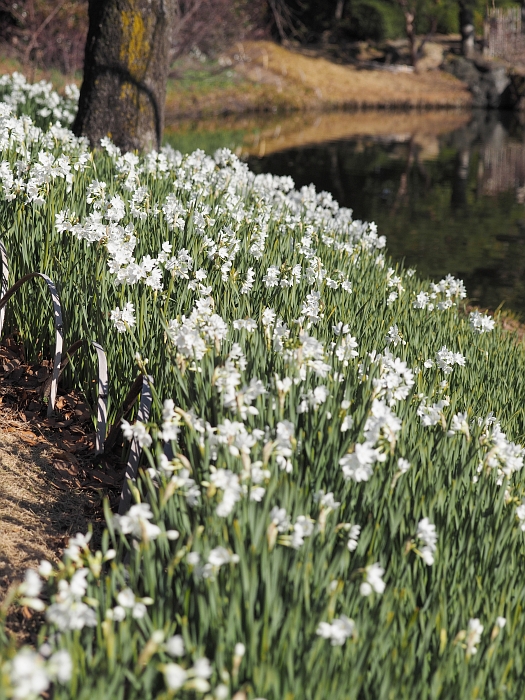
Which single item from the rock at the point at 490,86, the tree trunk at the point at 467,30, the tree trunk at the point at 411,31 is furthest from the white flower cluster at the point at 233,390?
the tree trunk at the point at 467,30

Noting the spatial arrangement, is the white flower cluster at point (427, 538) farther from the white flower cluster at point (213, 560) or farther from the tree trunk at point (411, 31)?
the tree trunk at point (411, 31)

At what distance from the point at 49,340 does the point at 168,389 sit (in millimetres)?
1179

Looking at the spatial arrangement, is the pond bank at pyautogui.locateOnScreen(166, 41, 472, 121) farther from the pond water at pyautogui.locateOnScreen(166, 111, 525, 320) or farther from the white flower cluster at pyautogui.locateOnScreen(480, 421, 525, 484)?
the white flower cluster at pyautogui.locateOnScreen(480, 421, 525, 484)

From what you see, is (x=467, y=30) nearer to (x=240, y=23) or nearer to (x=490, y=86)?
(x=490, y=86)

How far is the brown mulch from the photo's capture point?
2.71 metres

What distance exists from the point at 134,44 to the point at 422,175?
10.4 m

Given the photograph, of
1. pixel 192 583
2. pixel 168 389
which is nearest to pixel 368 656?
pixel 192 583

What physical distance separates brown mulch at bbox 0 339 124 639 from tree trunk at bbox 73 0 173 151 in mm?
3661

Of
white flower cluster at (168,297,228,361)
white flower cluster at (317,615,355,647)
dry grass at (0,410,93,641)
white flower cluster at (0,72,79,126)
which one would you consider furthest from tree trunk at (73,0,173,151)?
white flower cluster at (317,615,355,647)

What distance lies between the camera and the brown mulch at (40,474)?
271 centimetres

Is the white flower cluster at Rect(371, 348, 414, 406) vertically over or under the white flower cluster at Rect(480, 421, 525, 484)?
over

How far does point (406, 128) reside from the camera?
24.6 meters

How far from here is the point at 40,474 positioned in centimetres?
318

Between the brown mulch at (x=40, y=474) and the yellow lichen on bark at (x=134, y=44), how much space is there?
3828 millimetres
